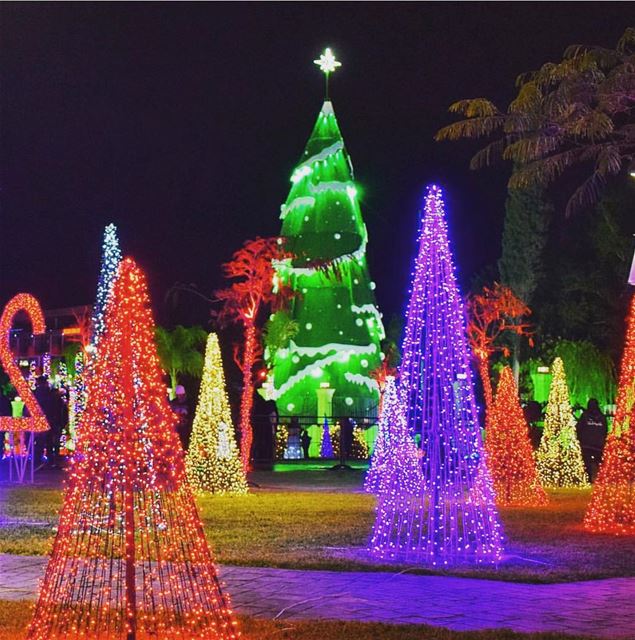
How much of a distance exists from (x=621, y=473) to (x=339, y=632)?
754cm

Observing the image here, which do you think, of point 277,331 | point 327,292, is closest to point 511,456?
point 277,331

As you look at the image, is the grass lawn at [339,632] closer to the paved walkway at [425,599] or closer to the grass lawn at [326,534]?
the paved walkway at [425,599]

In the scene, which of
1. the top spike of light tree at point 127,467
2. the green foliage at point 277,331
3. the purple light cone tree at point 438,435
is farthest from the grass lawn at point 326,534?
the green foliage at point 277,331

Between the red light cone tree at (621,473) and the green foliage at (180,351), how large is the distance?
28.8 m

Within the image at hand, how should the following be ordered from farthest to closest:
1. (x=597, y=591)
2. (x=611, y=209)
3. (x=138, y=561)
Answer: (x=611, y=209) < (x=138, y=561) < (x=597, y=591)

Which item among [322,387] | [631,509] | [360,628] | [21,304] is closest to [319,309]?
[322,387]

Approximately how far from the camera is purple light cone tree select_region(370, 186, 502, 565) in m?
11.1

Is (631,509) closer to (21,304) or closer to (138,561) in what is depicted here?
(138,561)

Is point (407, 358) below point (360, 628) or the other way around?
the other way around

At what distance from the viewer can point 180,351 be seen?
42.2m

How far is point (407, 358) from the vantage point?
11.7 meters

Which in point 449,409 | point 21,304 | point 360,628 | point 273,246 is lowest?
point 360,628

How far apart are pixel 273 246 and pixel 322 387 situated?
1281 cm

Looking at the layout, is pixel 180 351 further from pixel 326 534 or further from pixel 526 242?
pixel 326 534
